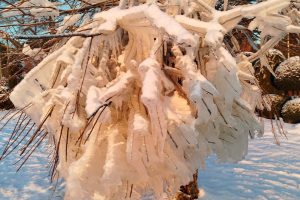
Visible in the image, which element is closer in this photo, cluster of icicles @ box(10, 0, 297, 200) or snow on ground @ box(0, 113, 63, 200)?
cluster of icicles @ box(10, 0, 297, 200)

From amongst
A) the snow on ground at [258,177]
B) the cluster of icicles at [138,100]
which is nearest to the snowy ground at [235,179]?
the snow on ground at [258,177]

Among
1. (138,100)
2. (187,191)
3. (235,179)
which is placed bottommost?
(235,179)

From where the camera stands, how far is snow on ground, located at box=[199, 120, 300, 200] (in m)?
3.93

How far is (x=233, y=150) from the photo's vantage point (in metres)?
2.23

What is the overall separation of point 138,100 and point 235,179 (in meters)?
2.99

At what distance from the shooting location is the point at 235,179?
4477 millimetres

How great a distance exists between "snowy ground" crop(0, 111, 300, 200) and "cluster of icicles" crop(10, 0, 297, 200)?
188cm

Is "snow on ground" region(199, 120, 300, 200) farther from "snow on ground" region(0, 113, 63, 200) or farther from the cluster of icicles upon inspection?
the cluster of icicles

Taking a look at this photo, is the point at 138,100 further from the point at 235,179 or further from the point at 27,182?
the point at 27,182

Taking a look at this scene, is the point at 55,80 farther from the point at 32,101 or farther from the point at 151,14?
the point at 151,14

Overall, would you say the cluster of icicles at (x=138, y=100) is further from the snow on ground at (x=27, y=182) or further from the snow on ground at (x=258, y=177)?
the snow on ground at (x=258, y=177)

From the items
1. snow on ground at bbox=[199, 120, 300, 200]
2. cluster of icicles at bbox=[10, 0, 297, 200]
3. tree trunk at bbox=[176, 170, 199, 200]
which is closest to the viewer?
cluster of icicles at bbox=[10, 0, 297, 200]

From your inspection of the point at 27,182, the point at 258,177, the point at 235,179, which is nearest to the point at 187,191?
the point at 235,179

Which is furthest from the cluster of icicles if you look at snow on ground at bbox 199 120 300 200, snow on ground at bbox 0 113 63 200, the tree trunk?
snow on ground at bbox 199 120 300 200
